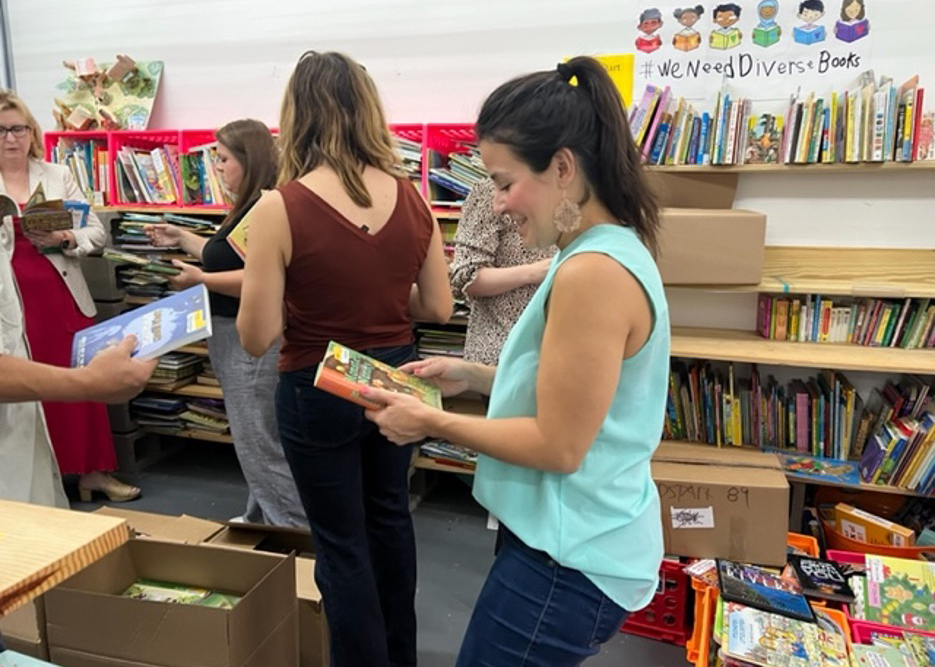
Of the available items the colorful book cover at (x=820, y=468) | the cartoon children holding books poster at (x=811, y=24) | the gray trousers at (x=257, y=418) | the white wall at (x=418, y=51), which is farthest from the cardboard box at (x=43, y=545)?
the cartoon children holding books poster at (x=811, y=24)

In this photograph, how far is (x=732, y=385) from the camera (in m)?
2.55

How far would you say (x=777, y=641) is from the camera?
5.56 ft

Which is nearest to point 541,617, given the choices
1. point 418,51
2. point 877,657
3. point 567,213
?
point 567,213

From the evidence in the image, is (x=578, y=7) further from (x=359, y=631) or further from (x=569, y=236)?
(x=359, y=631)

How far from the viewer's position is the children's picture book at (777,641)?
1635 mm

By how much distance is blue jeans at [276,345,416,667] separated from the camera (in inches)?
60.0

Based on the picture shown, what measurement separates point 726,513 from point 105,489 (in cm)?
255

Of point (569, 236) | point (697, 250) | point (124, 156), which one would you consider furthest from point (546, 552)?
point (124, 156)

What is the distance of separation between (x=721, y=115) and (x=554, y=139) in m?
1.77

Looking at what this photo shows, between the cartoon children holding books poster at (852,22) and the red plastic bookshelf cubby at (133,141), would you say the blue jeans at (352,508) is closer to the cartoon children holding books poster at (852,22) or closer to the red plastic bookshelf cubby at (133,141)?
the cartoon children holding books poster at (852,22)

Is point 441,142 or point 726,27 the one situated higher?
point 726,27

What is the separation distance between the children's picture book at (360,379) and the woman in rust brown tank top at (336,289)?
27 centimetres

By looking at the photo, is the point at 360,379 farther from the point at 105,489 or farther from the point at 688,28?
the point at 105,489

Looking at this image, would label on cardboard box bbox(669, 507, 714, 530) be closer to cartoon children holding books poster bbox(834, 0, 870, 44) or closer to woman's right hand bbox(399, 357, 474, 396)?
woman's right hand bbox(399, 357, 474, 396)
